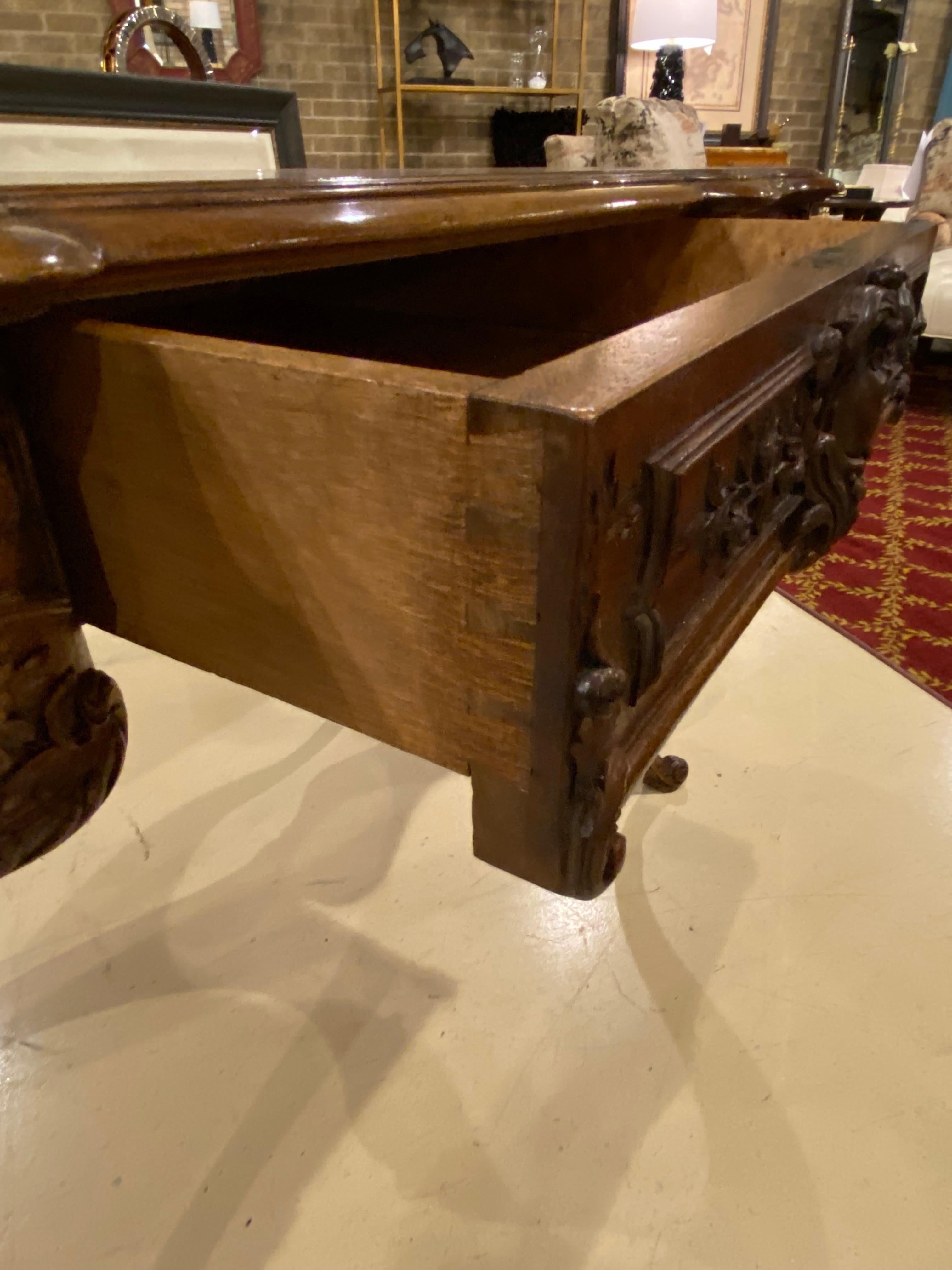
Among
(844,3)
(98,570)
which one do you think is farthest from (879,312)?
(844,3)

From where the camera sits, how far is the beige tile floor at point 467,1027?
734 mm

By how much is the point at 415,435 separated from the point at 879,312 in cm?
45

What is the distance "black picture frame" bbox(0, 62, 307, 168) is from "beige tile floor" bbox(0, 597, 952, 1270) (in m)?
0.97

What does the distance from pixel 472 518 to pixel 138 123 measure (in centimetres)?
136

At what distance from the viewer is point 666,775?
1.16 meters

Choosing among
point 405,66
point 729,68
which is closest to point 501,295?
point 405,66

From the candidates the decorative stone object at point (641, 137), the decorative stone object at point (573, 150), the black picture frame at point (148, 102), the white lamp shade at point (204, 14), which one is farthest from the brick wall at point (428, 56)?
the black picture frame at point (148, 102)

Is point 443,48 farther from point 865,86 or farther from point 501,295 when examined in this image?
point 501,295

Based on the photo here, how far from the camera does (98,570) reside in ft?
1.51

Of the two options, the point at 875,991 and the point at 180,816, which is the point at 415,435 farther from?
the point at 180,816

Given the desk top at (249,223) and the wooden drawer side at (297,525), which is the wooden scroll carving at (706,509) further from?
the desk top at (249,223)

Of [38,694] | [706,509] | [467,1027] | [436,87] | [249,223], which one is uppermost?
[436,87]

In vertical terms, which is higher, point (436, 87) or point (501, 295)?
point (436, 87)

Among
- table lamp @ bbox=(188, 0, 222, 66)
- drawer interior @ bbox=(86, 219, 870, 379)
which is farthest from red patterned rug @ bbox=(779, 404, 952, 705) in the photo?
table lamp @ bbox=(188, 0, 222, 66)
